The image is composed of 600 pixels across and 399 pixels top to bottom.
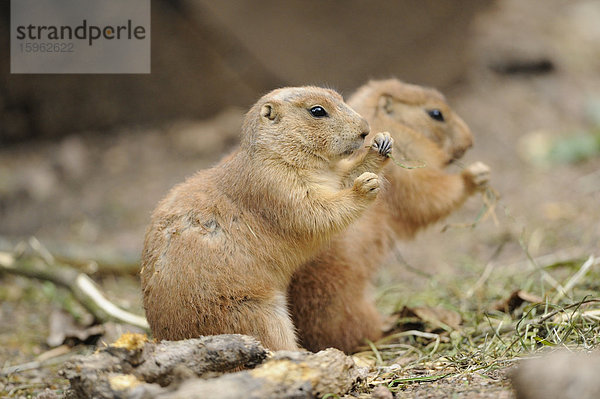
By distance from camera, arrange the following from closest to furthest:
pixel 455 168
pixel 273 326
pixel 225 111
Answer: pixel 273 326
pixel 455 168
pixel 225 111

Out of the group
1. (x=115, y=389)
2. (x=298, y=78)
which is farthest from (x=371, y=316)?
(x=298, y=78)

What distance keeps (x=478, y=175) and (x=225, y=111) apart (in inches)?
240

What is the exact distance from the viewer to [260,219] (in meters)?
4.13

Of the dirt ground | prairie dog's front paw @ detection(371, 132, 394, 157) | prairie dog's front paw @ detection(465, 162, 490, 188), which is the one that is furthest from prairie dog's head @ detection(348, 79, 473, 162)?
prairie dog's front paw @ detection(371, 132, 394, 157)

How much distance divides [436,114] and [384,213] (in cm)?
113

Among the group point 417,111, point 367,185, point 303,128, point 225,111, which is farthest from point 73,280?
point 225,111

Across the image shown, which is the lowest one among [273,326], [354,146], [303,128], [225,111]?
[273,326]

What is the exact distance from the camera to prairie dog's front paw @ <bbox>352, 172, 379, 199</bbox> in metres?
4.14

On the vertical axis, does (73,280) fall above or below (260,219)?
below

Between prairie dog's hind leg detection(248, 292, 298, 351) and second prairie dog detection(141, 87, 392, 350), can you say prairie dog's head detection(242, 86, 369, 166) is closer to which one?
second prairie dog detection(141, 87, 392, 350)

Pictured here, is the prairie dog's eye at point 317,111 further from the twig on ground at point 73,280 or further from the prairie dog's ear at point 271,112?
the twig on ground at point 73,280

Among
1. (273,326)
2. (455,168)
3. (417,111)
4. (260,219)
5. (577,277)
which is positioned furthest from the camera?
(455,168)

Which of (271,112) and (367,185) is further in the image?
(271,112)

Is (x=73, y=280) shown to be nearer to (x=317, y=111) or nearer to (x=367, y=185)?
(x=317, y=111)
